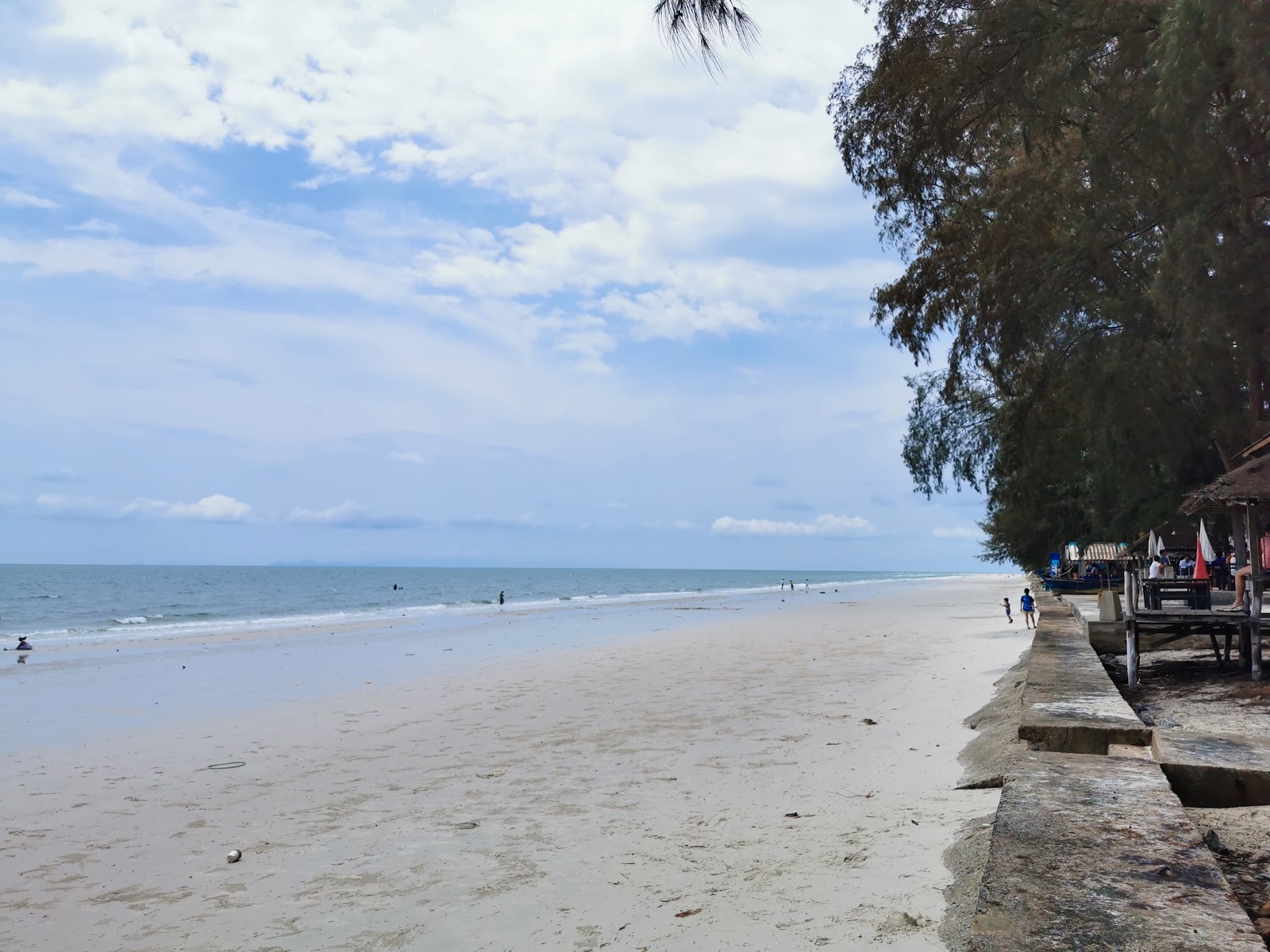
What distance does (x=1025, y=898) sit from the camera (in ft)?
10.6

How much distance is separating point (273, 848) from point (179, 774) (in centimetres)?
374

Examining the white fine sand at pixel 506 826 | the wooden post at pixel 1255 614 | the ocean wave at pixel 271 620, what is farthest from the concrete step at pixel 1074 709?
the ocean wave at pixel 271 620

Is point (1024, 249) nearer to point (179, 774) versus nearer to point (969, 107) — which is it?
point (969, 107)

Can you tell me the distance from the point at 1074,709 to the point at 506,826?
4416 mm

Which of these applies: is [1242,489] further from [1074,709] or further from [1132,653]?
[1074,709]

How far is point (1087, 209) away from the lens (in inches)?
677

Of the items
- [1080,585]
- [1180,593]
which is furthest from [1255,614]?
[1080,585]

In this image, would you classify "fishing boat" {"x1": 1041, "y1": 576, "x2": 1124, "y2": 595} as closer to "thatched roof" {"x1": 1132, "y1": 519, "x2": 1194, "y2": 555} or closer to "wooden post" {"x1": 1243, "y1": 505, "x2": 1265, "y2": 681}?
"thatched roof" {"x1": 1132, "y1": 519, "x2": 1194, "y2": 555}

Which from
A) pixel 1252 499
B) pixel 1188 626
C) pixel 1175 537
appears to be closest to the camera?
pixel 1252 499

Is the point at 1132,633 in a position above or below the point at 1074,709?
above

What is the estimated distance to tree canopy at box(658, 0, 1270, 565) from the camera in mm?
11875

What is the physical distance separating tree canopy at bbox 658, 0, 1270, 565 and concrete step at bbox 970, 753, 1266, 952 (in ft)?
16.0

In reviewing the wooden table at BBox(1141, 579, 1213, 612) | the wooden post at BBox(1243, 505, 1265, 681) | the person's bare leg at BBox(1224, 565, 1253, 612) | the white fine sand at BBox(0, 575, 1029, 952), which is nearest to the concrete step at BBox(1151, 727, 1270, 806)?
the white fine sand at BBox(0, 575, 1029, 952)

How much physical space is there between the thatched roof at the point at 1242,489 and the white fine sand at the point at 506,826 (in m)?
4.12
